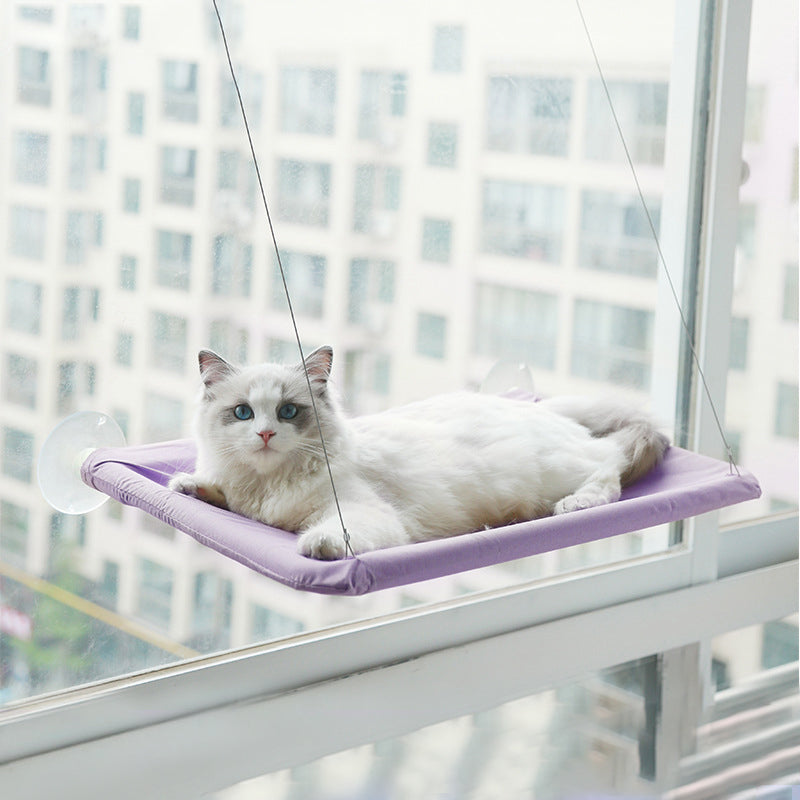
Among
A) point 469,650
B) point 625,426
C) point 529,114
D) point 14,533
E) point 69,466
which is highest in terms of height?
point 529,114

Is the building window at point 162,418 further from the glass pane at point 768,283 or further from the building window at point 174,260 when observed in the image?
the glass pane at point 768,283

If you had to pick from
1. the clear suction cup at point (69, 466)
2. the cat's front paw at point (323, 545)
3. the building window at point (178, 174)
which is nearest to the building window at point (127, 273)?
→ the building window at point (178, 174)

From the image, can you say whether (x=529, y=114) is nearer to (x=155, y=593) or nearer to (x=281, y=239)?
(x=281, y=239)

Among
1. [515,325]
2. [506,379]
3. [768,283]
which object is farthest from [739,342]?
[506,379]

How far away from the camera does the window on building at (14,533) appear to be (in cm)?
174

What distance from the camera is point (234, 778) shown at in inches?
69.8

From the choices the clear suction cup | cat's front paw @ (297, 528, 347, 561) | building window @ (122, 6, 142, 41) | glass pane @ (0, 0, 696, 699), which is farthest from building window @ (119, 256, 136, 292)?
cat's front paw @ (297, 528, 347, 561)

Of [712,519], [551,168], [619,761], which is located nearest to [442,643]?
[619,761]

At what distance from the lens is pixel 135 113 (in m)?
1.80

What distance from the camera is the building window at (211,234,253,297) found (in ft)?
6.32

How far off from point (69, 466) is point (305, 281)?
2.11ft

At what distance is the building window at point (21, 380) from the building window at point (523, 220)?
1.06m

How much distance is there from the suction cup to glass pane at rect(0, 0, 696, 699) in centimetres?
21

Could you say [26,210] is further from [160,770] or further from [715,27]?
[715,27]
